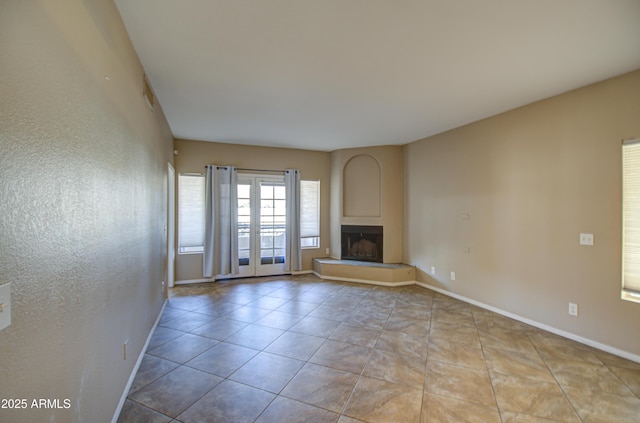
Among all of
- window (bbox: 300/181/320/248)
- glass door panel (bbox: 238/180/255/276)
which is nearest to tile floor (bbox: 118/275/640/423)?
glass door panel (bbox: 238/180/255/276)

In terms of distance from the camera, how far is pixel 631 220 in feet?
9.12

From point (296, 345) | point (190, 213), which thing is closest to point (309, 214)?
point (190, 213)

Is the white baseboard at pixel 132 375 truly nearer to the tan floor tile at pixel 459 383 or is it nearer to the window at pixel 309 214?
the tan floor tile at pixel 459 383

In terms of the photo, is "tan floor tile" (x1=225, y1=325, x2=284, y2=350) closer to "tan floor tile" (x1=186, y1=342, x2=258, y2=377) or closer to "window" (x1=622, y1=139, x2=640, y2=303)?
"tan floor tile" (x1=186, y1=342, x2=258, y2=377)

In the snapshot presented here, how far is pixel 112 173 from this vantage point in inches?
69.4

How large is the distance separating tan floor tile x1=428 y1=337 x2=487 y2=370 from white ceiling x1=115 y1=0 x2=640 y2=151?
9.00ft

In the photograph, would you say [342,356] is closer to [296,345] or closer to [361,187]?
[296,345]

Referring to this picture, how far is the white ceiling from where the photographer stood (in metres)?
1.92

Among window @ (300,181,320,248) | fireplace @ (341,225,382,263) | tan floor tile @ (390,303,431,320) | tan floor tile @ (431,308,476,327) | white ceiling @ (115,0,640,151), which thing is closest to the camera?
white ceiling @ (115,0,640,151)

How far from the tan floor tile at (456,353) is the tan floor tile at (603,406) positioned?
64 centimetres

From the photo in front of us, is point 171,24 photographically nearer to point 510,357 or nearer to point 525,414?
point 525,414

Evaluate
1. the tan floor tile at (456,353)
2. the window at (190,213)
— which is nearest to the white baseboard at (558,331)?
the tan floor tile at (456,353)

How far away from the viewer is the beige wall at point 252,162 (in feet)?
17.8

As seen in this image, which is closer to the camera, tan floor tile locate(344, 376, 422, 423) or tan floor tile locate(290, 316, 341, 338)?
tan floor tile locate(344, 376, 422, 423)
